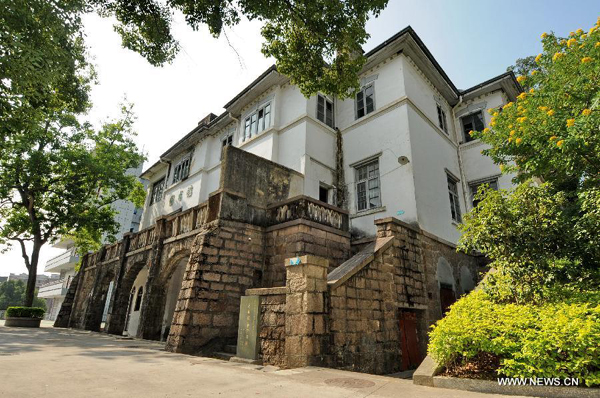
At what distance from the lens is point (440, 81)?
15273 mm

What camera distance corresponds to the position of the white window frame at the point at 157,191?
24128 millimetres

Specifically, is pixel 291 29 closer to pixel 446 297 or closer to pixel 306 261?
pixel 306 261

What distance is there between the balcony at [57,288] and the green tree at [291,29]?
114 ft

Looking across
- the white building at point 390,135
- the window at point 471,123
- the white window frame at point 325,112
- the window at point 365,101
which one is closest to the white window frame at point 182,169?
the white building at point 390,135

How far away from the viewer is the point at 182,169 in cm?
2192

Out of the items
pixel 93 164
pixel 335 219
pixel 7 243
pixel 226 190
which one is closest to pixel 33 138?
pixel 93 164

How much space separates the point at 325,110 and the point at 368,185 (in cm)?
450

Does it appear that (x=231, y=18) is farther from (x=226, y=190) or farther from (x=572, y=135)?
(x=572, y=135)

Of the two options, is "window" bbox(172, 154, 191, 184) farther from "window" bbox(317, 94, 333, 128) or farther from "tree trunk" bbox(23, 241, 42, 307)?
"window" bbox(317, 94, 333, 128)

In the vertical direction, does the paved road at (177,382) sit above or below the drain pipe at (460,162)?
below

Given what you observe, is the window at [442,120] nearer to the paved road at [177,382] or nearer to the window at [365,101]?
the window at [365,101]

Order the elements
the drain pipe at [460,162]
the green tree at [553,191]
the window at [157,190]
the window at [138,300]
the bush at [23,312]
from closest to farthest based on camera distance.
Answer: the green tree at [553,191] → the drain pipe at [460,162] → the bush at [23,312] → the window at [138,300] → the window at [157,190]

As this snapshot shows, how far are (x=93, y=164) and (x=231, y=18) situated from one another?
52.5 feet

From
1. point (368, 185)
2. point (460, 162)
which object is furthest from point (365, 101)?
point (460, 162)
